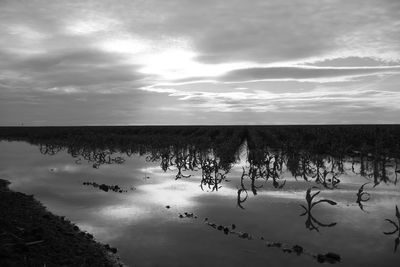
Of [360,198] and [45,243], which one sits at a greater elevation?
[360,198]

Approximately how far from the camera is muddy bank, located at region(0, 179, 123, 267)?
8953mm

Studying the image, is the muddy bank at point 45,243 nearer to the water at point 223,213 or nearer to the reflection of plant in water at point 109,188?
the water at point 223,213

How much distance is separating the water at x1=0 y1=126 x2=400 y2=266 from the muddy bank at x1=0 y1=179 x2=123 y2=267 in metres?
0.59

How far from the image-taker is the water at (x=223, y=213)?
33.2 feet

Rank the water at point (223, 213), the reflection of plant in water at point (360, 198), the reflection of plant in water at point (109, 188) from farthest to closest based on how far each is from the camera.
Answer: the reflection of plant in water at point (109, 188) < the reflection of plant in water at point (360, 198) < the water at point (223, 213)

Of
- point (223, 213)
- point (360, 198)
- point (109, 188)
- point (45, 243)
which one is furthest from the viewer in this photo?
point (109, 188)

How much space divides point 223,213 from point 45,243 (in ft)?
20.1

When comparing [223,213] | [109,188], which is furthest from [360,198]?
[109,188]

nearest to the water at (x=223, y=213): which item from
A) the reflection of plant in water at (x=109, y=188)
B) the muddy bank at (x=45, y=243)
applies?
the reflection of plant in water at (x=109, y=188)

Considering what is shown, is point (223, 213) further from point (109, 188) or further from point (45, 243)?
point (109, 188)

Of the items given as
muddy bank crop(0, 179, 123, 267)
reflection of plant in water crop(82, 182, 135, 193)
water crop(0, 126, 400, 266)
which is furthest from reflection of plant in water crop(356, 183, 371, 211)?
reflection of plant in water crop(82, 182, 135, 193)

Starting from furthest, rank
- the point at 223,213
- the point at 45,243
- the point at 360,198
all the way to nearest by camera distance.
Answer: the point at 360,198 → the point at 223,213 → the point at 45,243

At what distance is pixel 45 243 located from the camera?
9.99m

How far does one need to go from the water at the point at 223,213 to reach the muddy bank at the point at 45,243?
59 centimetres
